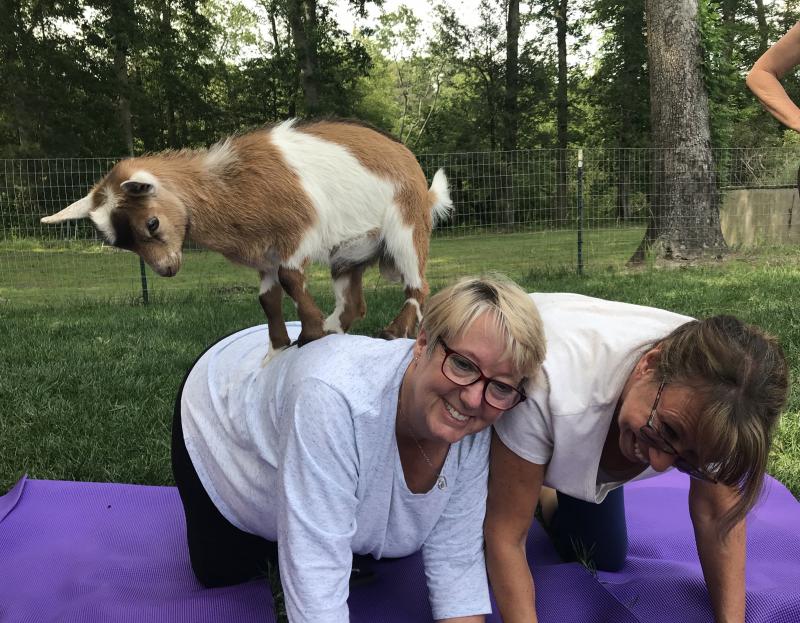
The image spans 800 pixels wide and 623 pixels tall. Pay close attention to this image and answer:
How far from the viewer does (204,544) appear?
7.62 feet

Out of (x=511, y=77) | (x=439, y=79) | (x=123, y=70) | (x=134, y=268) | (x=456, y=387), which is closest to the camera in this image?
(x=456, y=387)

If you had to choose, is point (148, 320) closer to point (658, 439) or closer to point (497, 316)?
point (497, 316)

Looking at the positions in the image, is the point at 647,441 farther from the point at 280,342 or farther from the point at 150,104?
the point at 150,104

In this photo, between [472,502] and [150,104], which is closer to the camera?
[472,502]

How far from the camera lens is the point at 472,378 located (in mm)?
1547

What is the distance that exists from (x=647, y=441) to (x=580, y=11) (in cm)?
2769

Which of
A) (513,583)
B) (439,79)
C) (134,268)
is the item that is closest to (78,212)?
(513,583)

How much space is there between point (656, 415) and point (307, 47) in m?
21.0

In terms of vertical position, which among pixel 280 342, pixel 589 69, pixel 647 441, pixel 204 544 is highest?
pixel 589 69

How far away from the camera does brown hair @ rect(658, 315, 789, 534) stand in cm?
145

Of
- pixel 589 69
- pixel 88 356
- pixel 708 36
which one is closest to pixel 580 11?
pixel 589 69

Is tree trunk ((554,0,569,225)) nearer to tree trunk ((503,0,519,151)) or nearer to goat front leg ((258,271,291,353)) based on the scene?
tree trunk ((503,0,519,151))

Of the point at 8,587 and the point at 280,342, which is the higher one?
the point at 280,342

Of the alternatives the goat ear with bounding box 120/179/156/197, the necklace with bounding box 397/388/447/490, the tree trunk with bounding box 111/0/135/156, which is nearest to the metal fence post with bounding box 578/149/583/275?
the necklace with bounding box 397/388/447/490
